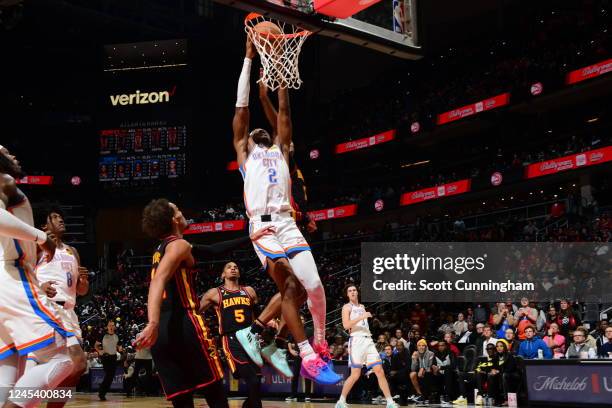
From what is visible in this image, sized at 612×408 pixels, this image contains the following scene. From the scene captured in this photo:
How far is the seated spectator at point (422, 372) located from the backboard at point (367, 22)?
824cm

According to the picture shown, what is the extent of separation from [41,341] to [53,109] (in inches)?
1254

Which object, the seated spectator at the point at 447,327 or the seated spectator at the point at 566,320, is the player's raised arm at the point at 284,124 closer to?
the seated spectator at the point at 566,320

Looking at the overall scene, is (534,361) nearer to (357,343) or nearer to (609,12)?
(357,343)

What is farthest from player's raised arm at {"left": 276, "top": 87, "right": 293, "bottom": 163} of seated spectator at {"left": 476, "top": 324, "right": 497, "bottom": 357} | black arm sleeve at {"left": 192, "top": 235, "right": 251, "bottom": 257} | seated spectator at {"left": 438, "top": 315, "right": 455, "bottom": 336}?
seated spectator at {"left": 438, "top": 315, "right": 455, "bottom": 336}

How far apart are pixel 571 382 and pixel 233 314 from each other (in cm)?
635

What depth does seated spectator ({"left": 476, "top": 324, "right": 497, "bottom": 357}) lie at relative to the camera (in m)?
13.6

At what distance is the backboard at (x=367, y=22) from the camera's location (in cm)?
658

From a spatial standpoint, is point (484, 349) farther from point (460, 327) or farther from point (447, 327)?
point (447, 327)

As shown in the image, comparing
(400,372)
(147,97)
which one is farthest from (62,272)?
(147,97)

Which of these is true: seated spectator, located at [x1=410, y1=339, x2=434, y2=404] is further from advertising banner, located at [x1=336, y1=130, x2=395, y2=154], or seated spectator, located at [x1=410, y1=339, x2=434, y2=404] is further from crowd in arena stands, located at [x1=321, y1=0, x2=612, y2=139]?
advertising banner, located at [x1=336, y1=130, x2=395, y2=154]

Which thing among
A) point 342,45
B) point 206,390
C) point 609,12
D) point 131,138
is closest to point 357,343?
point 206,390

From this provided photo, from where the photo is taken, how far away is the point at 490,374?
1327cm

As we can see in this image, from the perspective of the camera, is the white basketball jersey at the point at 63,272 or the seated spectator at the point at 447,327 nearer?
the white basketball jersey at the point at 63,272

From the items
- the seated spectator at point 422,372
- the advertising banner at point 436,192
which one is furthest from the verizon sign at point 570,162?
the seated spectator at point 422,372
